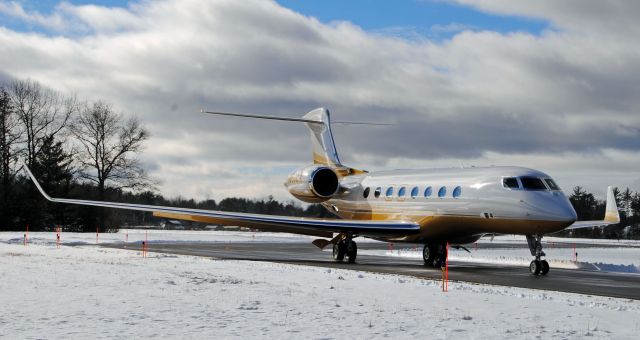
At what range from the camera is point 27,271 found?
16969 mm

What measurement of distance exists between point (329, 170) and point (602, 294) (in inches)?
556

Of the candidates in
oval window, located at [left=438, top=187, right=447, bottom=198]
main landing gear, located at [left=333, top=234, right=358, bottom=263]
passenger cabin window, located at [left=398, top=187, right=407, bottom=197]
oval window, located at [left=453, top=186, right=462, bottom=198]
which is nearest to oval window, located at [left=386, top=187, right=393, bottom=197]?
passenger cabin window, located at [left=398, top=187, right=407, bottom=197]

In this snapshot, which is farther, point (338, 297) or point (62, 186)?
point (62, 186)

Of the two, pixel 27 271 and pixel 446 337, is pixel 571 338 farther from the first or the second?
pixel 27 271

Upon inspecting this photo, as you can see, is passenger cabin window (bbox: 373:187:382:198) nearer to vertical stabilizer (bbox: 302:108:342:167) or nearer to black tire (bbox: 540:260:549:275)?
vertical stabilizer (bbox: 302:108:342:167)

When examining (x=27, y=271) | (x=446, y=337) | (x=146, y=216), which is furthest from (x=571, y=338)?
(x=146, y=216)

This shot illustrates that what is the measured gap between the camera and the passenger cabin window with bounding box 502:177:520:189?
20298 millimetres

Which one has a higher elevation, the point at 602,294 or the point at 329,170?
the point at 329,170

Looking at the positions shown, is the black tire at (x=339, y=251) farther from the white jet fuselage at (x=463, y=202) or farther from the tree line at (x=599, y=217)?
the tree line at (x=599, y=217)

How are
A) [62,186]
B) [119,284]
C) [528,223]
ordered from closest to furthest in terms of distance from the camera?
[119,284] < [528,223] < [62,186]

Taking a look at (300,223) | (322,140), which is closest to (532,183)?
(300,223)

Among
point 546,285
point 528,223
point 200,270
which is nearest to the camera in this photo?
point 546,285

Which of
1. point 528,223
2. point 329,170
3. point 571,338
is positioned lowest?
point 571,338

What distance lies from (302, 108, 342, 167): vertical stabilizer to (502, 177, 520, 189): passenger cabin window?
10.5 m
